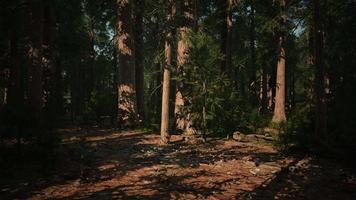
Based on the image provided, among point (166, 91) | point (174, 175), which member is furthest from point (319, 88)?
point (174, 175)

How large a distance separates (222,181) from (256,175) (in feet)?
4.25

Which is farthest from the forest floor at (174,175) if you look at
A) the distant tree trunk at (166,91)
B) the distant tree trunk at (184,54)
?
the distant tree trunk at (184,54)

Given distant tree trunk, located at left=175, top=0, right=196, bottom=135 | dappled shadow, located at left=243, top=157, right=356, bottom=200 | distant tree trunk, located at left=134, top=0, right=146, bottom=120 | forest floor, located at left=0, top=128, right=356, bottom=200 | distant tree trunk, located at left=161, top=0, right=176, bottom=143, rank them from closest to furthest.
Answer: forest floor, located at left=0, top=128, right=356, bottom=200, dappled shadow, located at left=243, top=157, right=356, bottom=200, distant tree trunk, located at left=161, top=0, right=176, bottom=143, distant tree trunk, located at left=175, top=0, right=196, bottom=135, distant tree trunk, located at left=134, top=0, right=146, bottom=120

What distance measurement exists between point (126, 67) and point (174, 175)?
9.53 metres

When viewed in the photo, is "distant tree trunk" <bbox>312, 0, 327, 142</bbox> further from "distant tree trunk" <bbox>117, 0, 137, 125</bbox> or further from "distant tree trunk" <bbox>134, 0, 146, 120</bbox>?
"distant tree trunk" <bbox>134, 0, 146, 120</bbox>

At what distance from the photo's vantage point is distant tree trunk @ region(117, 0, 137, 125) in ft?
58.1

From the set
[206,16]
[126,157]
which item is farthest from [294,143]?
[206,16]

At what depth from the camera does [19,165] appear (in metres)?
Answer: 9.30

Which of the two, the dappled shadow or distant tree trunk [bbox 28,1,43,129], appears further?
distant tree trunk [bbox 28,1,43,129]

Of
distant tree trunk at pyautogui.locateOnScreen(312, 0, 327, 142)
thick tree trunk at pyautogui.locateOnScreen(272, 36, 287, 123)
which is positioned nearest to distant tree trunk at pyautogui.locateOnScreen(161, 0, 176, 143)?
distant tree trunk at pyautogui.locateOnScreen(312, 0, 327, 142)

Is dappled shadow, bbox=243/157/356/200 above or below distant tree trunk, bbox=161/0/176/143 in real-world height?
below

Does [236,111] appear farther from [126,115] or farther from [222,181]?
[222,181]

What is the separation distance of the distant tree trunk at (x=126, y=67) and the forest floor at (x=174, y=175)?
4420mm

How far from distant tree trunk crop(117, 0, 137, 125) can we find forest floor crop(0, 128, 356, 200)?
14.5 feet
